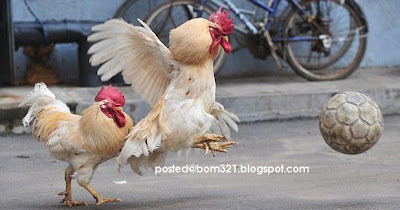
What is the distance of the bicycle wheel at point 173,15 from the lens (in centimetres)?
1047

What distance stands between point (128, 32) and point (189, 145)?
0.96 meters

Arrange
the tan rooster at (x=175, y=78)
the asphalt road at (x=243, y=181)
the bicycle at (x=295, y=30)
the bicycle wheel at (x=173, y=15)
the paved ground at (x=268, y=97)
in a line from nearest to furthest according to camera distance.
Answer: the tan rooster at (x=175, y=78) < the asphalt road at (x=243, y=181) < the paved ground at (x=268, y=97) < the bicycle wheel at (x=173, y=15) < the bicycle at (x=295, y=30)

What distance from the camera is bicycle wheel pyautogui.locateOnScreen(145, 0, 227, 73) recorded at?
34.3 ft

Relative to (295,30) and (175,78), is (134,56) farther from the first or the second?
(295,30)

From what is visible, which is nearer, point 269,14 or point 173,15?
point 269,14

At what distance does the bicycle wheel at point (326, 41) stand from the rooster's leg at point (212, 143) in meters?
4.73

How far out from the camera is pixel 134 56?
6488 mm

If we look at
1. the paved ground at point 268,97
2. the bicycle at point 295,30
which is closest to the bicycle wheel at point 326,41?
the bicycle at point 295,30

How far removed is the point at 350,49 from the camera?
11617 mm

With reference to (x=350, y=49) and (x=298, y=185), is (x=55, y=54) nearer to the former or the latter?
(x=350, y=49)

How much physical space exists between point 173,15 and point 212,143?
4926 mm

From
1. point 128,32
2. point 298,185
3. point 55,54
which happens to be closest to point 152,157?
point 128,32

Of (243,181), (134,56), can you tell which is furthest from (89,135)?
(243,181)

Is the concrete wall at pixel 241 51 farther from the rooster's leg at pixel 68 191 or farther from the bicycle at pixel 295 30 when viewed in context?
the rooster's leg at pixel 68 191
